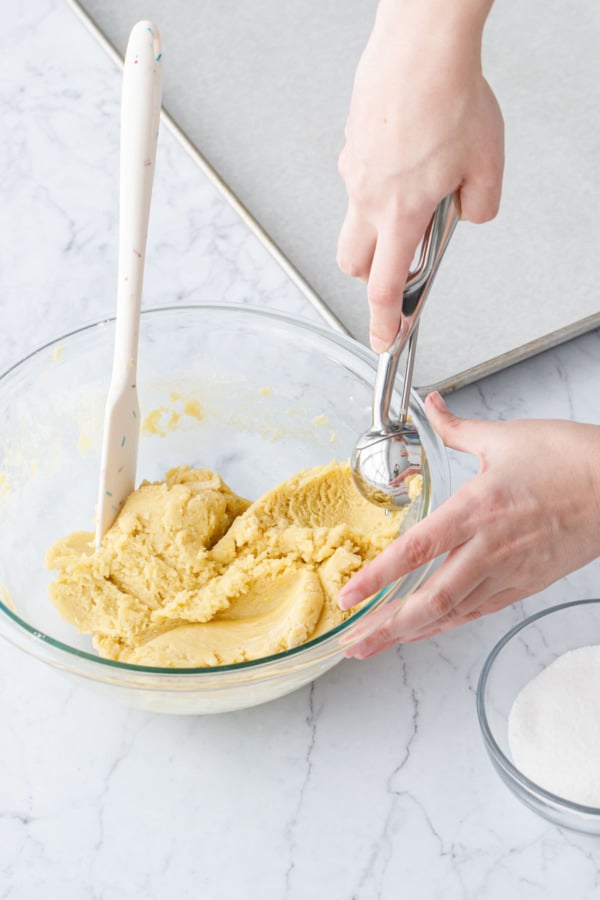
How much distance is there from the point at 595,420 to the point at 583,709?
0.48 m

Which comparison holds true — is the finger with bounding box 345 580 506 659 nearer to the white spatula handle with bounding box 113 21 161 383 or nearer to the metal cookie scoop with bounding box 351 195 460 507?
the metal cookie scoop with bounding box 351 195 460 507

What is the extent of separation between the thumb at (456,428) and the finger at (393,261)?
0.20m

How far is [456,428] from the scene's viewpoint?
1161 mm

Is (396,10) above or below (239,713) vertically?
above

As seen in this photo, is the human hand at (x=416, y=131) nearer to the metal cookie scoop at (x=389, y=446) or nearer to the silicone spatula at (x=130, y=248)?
the metal cookie scoop at (x=389, y=446)

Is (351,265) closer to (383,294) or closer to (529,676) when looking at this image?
(383,294)

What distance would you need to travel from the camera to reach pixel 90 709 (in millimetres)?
1165

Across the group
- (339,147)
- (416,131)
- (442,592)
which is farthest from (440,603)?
(339,147)

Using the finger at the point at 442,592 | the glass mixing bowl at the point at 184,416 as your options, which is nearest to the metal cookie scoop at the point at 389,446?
the glass mixing bowl at the point at 184,416

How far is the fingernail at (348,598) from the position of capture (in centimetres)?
100

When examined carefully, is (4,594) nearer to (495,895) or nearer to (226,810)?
(226,810)

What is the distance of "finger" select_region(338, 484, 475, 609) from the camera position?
1.00 meters

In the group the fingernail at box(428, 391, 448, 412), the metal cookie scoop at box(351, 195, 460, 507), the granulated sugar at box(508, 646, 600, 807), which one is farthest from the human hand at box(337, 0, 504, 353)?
the granulated sugar at box(508, 646, 600, 807)

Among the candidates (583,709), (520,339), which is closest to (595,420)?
(520,339)
